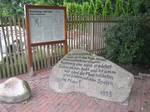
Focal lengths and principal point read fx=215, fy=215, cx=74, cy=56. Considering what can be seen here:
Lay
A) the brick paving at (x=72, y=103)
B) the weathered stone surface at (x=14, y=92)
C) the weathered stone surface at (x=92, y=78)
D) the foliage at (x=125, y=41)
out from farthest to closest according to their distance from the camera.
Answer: the foliage at (x=125, y=41) → the weathered stone surface at (x=92, y=78) → the weathered stone surface at (x=14, y=92) → the brick paving at (x=72, y=103)

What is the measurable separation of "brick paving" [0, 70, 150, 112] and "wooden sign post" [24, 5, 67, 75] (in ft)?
5.16

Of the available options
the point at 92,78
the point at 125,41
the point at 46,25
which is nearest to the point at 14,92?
the point at 92,78

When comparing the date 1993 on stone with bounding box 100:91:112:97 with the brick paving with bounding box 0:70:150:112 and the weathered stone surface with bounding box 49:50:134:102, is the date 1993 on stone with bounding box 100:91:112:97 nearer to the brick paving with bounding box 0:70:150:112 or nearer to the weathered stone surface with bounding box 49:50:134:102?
the weathered stone surface with bounding box 49:50:134:102

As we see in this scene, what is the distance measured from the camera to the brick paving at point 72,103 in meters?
4.23

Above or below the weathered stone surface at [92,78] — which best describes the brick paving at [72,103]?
below

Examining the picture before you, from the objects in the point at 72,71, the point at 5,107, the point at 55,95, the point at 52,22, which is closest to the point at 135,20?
the point at 52,22

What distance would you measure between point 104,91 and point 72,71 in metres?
0.92

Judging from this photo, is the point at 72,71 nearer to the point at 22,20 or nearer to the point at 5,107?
the point at 5,107

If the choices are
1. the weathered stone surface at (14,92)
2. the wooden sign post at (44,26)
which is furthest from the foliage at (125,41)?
the weathered stone surface at (14,92)

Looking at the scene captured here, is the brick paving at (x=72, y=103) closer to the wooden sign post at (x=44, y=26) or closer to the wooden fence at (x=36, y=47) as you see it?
the wooden fence at (x=36, y=47)

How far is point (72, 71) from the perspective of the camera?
5156 millimetres

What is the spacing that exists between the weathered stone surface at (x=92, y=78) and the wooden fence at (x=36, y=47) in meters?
1.51

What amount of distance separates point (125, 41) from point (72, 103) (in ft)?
10.9

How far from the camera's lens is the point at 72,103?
14.8 ft
